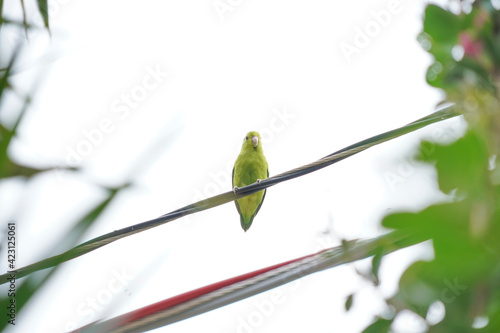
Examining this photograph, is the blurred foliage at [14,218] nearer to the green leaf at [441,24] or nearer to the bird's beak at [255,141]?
the green leaf at [441,24]

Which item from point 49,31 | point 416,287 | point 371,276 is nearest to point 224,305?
point 371,276

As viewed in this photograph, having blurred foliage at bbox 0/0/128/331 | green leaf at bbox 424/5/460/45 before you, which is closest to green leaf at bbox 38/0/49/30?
blurred foliage at bbox 0/0/128/331

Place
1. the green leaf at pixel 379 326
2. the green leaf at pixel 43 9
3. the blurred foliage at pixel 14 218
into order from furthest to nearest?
the green leaf at pixel 43 9 → the green leaf at pixel 379 326 → the blurred foliage at pixel 14 218

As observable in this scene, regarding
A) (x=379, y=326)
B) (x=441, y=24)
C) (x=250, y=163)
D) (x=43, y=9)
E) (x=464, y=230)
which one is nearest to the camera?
(x=464, y=230)

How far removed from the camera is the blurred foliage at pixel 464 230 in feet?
1.78

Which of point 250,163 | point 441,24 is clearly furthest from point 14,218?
point 250,163

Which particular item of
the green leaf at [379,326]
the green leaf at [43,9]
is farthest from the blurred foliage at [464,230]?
the green leaf at [43,9]

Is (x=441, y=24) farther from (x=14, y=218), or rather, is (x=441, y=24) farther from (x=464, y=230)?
(x=14, y=218)

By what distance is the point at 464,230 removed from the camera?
0.56 m

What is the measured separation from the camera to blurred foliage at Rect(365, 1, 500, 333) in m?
0.54

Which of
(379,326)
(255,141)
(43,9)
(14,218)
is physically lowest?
(379,326)

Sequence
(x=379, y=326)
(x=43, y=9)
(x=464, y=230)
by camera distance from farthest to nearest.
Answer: (x=43, y=9) < (x=379, y=326) < (x=464, y=230)

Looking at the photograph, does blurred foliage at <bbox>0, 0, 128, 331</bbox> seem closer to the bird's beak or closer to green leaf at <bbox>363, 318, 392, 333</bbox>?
green leaf at <bbox>363, 318, 392, 333</bbox>

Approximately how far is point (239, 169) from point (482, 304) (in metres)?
4.42
